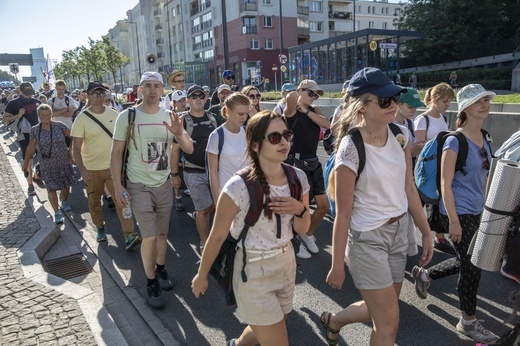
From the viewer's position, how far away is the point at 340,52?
30688mm

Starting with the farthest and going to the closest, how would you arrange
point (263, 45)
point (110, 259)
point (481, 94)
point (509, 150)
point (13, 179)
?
1. point (263, 45)
2. point (13, 179)
3. point (110, 259)
4. point (481, 94)
5. point (509, 150)

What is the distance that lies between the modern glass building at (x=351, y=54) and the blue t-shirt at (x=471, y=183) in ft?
87.2

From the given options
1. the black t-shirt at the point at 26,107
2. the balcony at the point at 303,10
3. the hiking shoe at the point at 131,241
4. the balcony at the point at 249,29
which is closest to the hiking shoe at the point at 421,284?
the hiking shoe at the point at 131,241

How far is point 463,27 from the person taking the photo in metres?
36.7

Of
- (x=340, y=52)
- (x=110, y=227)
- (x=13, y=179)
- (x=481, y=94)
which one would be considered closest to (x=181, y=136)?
(x=481, y=94)

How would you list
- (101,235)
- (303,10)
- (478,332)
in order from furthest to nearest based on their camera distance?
(303,10)
(101,235)
(478,332)

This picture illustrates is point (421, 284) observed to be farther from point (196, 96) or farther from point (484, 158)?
point (196, 96)

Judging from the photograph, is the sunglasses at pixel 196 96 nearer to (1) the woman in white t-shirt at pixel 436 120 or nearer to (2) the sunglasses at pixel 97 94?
(2) the sunglasses at pixel 97 94

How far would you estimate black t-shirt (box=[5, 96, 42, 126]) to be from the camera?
9430 millimetres

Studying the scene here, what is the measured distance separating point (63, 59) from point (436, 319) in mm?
58740

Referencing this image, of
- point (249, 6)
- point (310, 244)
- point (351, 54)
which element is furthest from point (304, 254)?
point (249, 6)

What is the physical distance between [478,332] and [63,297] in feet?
11.8

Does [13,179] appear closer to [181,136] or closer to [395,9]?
[181,136]

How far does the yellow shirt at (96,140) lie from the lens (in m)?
5.49
